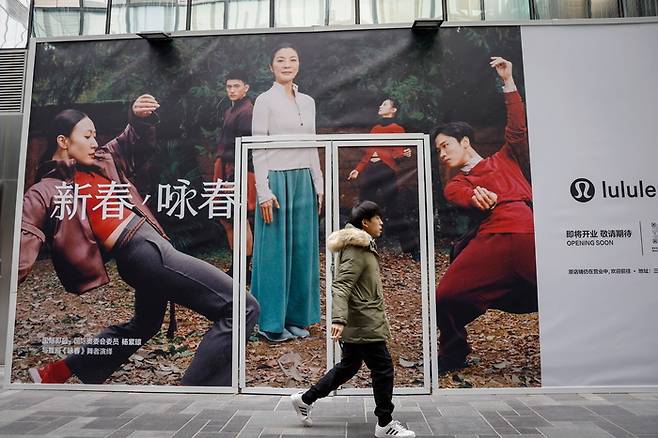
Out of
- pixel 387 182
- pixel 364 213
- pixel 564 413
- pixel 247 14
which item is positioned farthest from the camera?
pixel 247 14

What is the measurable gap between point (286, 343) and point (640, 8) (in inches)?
251

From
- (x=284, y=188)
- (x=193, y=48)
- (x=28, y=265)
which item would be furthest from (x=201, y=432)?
(x=193, y=48)

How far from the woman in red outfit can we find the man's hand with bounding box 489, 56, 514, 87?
4.02 meters

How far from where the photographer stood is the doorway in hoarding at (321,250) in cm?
588

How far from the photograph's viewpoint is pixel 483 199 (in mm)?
6000

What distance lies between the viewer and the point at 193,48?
652 centimetres

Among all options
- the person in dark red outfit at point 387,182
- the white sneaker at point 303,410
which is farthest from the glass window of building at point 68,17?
the white sneaker at point 303,410

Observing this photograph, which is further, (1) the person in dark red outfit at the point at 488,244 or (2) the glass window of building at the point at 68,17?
(2) the glass window of building at the point at 68,17

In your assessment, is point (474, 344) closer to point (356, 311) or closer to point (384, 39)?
point (356, 311)

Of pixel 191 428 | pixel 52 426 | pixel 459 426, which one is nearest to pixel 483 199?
pixel 459 426

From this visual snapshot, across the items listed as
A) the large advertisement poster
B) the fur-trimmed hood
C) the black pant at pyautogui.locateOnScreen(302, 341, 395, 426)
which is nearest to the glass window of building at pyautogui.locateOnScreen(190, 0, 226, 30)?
Result: the large advertisement poster

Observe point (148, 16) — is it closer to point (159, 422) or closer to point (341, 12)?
point (341, 12)

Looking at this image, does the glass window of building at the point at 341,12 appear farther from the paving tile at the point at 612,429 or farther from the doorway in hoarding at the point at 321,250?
the paving tile at the point at 612,429

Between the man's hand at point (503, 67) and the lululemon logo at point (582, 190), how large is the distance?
145cm
